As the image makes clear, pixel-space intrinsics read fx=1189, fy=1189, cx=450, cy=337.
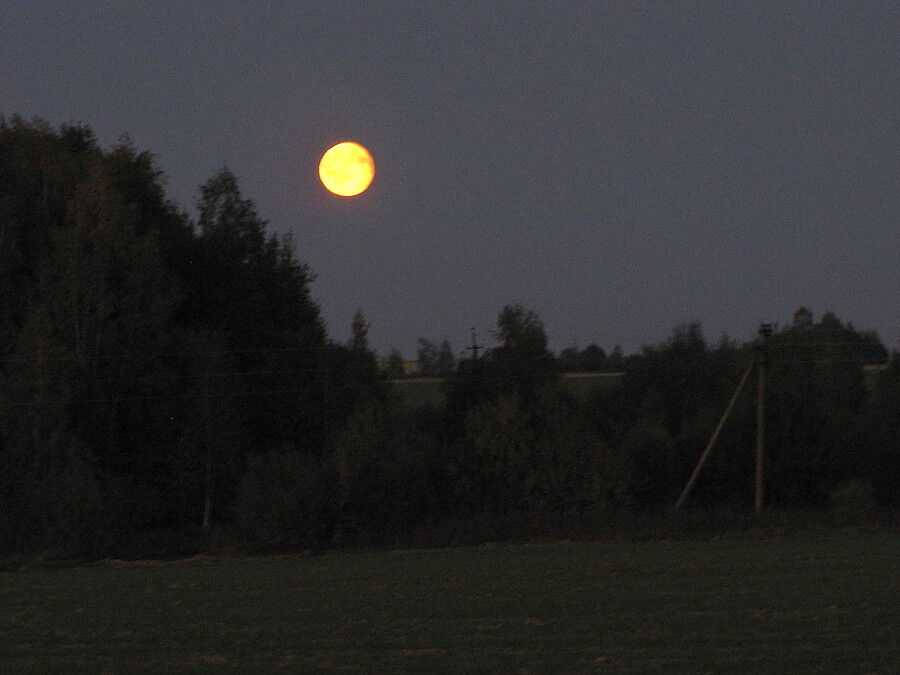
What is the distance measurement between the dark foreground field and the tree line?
13.4 meters

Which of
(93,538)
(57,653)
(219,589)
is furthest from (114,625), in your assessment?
(93,538)

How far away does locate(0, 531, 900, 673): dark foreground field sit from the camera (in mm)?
11383

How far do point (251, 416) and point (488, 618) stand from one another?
32.4 metres

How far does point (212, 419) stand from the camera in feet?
141

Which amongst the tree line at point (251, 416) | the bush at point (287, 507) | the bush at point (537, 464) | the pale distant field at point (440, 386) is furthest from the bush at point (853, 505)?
the bush at point (287, 507)

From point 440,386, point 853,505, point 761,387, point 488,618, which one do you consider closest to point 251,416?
point 440,386

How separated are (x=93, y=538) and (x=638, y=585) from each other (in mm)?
23739

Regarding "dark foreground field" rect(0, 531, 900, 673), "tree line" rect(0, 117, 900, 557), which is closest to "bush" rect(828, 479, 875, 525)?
"tree line" rect(0, 117, 900, 557)

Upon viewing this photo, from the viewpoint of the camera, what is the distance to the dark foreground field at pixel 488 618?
11.4 meters

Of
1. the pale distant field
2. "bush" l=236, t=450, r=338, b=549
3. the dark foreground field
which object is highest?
the pale distant field

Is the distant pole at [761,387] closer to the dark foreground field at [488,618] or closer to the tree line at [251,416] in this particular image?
the tree line at [251,416]

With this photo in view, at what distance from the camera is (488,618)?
47.4 feet

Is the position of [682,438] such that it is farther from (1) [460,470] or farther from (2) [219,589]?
(2) [219,589]

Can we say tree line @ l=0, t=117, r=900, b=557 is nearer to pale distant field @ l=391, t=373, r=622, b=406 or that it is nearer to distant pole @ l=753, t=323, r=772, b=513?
pale distant field @ l=391, t=373, r=622, b=406
